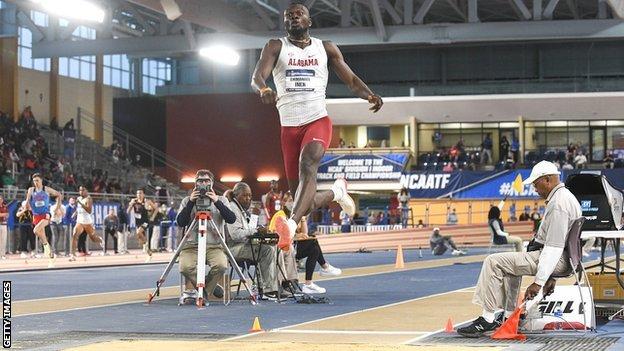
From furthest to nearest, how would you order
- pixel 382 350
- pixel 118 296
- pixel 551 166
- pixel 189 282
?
pixel 118 296
pixel 189 282
pixel 551 166
pixel 382 350

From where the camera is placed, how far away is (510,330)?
30.3ft

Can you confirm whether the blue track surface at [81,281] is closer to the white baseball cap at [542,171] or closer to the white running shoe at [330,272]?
the white running shoe at [330,272]

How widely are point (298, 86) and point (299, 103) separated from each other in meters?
0.14

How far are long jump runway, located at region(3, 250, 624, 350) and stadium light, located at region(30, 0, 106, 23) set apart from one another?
13.8m

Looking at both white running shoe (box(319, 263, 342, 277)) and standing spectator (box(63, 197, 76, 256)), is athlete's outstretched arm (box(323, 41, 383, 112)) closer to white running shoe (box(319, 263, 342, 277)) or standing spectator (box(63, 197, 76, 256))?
white running shoe (box(319, 263, 342, 277))

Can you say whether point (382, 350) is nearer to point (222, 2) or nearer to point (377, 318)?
point (377, 318)

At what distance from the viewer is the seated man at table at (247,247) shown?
14.1m

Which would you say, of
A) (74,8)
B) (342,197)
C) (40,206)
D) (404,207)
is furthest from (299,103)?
(404,207)

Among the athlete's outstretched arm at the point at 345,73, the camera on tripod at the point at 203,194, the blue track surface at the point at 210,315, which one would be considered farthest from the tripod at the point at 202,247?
the athlete's outstretched arm at the point at 345,73

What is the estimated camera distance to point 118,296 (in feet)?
49.4

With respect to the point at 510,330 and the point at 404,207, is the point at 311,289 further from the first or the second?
the point at 404,207

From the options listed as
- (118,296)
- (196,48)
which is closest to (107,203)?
(196,48)

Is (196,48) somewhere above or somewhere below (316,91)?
above

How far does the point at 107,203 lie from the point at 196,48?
6307 mm
